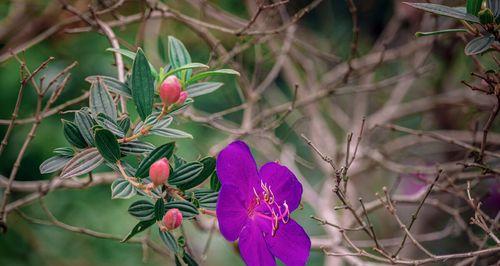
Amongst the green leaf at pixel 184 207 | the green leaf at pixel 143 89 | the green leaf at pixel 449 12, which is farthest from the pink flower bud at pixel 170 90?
the green leaf at pixel 449 12

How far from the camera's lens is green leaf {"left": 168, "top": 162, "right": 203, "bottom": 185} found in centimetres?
78

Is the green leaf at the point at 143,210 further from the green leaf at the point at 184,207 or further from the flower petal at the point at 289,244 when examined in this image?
the flower petal at the point at 289,244

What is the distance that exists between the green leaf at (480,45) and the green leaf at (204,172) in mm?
375

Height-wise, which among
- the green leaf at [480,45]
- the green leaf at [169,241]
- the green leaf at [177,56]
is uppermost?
the green leaf at [480,45]

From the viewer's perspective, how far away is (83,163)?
0.76 metres

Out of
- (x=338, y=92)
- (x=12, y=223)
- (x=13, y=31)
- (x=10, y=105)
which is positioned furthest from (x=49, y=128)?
(x=338, y=92)

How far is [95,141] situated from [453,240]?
2083 millimetres

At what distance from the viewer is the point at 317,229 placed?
2.63 meters

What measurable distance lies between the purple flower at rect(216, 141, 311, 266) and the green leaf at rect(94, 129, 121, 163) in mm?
126

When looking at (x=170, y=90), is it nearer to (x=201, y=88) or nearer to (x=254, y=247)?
(x=201, y=88)

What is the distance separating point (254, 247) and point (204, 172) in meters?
0.12

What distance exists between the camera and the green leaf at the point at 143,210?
76 centimetres

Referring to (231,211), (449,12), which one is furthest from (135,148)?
(449,12)

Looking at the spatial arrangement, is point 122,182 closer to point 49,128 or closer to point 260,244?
point 260,244
